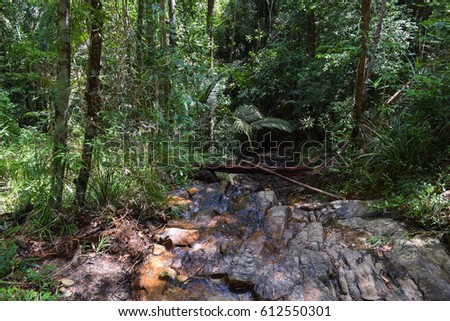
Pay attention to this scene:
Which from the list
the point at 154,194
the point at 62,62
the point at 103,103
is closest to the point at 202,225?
the point at 154,194

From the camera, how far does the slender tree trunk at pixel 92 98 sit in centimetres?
298

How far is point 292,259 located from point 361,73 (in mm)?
3153

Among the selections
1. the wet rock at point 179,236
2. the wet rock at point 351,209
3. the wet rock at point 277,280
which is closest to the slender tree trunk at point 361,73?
the wet rock at point 351,209

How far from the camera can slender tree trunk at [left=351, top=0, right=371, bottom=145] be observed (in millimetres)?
4289

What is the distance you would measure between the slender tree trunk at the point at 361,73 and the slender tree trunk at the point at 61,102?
152 inches

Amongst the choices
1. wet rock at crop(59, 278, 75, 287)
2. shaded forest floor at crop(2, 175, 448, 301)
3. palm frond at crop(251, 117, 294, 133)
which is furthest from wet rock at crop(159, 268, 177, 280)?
palm frond at crop(251, 117, 294, 133)

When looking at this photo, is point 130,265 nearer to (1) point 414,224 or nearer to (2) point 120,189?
(2) point 120,189

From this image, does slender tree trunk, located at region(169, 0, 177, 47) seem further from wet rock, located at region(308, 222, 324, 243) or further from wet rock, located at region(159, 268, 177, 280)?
wet rock, located at region(159, 268, 177, 280)

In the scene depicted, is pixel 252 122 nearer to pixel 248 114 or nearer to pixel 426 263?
pixel 248 114

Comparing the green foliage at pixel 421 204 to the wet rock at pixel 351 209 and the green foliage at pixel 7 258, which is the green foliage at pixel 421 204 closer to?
the wet rock at pixel 351 209

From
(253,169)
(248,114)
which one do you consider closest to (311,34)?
(248,114)

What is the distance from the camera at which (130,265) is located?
9.75ft
